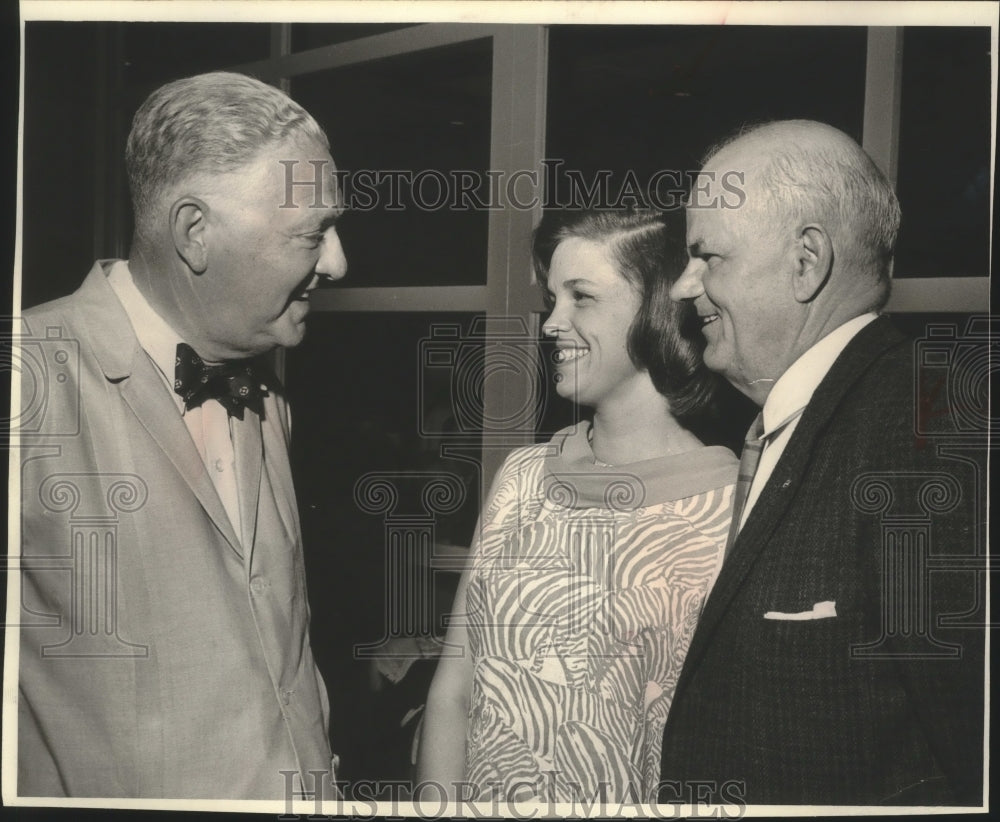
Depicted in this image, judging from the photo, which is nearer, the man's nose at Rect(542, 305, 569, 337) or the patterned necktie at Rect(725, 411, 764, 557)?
the patterned necktie at Rect(725, 411, 764, 557)

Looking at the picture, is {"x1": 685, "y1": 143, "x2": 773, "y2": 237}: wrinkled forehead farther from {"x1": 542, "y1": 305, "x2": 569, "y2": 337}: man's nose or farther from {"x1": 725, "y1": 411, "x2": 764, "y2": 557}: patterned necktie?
{"x1": 725, "y1": 411, "x2": 764, "y2": 557}: patterned necktie

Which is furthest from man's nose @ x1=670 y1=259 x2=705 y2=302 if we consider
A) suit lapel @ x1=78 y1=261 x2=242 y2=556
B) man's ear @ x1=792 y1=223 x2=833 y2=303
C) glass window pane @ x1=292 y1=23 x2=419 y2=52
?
suit lapel @ x1=78 y1=261 x2=242 y2=556

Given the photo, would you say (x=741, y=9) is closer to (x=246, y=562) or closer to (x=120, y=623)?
(x=246, y=562)

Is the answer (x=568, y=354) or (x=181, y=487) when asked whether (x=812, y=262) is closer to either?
(x=568, y=354)

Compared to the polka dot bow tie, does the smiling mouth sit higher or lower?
higher

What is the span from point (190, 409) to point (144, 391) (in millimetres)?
137

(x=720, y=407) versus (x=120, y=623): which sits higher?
(x=720, y=407)

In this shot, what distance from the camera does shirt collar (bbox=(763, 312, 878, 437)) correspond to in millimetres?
2865

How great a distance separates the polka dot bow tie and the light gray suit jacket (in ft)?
0.13

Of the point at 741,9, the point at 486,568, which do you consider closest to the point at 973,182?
the point at 741,9

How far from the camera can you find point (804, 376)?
2.88 m

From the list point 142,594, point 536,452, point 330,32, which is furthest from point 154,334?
point 536,452

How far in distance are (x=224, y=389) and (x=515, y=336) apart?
86 centimetres

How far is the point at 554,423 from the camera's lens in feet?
9.99
